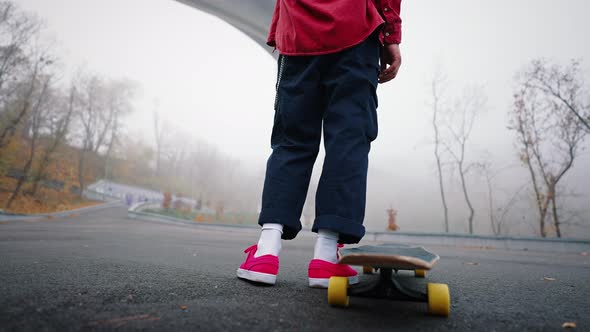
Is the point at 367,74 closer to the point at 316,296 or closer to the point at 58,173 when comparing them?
the point at 316,296

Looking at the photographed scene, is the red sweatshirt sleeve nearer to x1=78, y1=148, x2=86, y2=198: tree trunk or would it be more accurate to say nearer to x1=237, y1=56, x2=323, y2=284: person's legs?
x1=237, y1=56, x2=323, y2=284: person's legs

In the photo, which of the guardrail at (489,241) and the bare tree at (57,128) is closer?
the guardrail at (489,241)

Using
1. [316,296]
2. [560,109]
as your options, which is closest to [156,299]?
[316,296]

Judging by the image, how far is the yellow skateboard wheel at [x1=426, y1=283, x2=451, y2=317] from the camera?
682 millimetres

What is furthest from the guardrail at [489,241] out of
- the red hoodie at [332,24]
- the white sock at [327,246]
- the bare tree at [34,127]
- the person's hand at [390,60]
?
the bare tree at [34,127]

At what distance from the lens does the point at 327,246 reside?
99cm

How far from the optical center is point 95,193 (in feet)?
75.9

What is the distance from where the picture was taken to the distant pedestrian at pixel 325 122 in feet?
3.27

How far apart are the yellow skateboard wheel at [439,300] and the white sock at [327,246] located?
349 mm

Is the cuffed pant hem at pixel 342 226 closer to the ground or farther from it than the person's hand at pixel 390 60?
closer to the ground

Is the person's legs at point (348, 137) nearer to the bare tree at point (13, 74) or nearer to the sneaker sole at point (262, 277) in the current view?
the sneaker sole at point (262, 277)

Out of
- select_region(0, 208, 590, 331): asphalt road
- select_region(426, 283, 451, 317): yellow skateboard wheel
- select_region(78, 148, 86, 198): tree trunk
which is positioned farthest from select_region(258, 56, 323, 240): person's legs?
select_region(78, 148, 86, 198): tree trunk

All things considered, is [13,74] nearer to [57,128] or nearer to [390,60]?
[57,128]

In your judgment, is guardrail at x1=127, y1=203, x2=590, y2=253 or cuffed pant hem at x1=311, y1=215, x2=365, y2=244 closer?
cuffed pant hem at x1=311, y1=215, x2=365, y2=244
